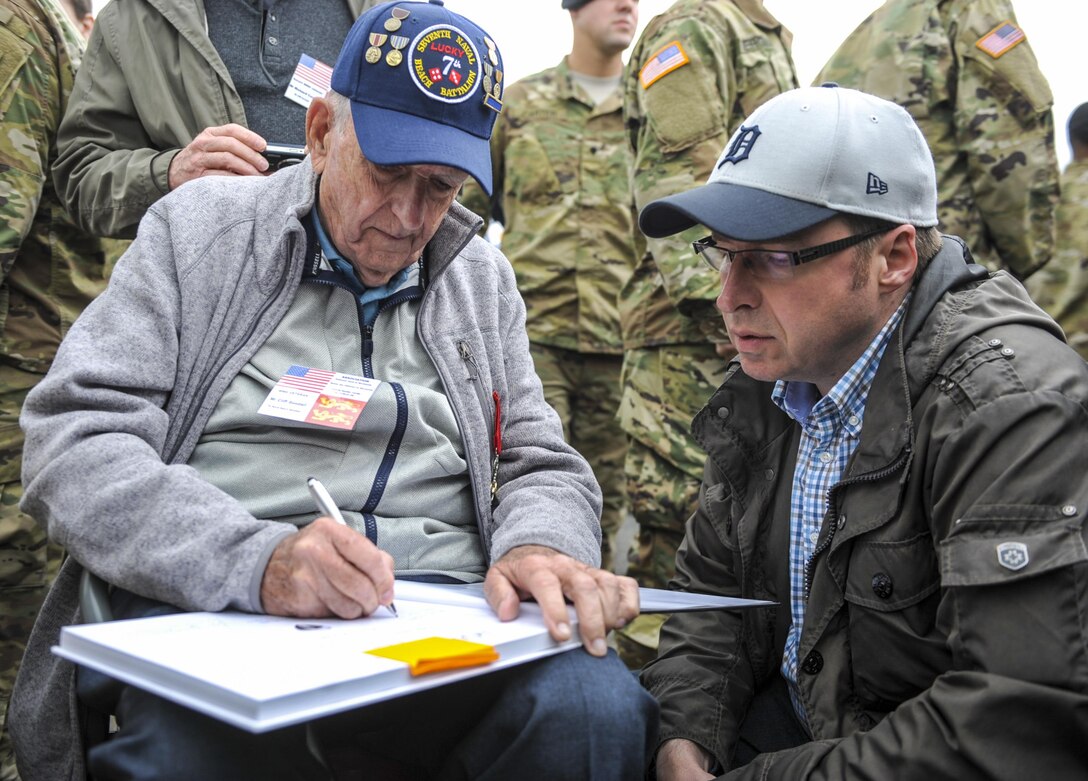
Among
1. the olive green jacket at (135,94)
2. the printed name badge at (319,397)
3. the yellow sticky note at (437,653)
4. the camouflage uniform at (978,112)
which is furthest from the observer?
the camouflage uniform at (978,112)

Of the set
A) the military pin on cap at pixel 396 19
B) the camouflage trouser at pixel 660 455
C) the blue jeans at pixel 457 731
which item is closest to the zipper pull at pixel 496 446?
the blue jeans at pixel 457 731

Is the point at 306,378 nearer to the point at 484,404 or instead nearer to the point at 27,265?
the point at 484,404

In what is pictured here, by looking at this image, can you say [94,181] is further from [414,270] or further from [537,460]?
[537,460]

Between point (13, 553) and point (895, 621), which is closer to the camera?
point (895, 621)

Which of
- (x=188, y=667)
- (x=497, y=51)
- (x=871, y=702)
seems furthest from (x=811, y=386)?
(x=188, y=667)

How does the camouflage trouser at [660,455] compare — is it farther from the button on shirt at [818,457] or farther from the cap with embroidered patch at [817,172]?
the cap with embroidered patch at [817,172]

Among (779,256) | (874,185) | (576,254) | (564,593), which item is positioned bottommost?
(576,254)

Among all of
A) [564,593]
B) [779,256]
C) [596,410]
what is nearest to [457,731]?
[564,593]

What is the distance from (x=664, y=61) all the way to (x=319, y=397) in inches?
87.4

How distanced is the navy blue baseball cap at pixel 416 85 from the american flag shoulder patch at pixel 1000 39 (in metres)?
2.18

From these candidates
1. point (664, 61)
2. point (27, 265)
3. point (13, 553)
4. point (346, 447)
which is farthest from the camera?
point (664, 61)

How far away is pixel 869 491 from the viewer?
5.79 feet

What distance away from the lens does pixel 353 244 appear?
2.04 meters

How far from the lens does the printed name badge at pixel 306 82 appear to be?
2.73 metres
